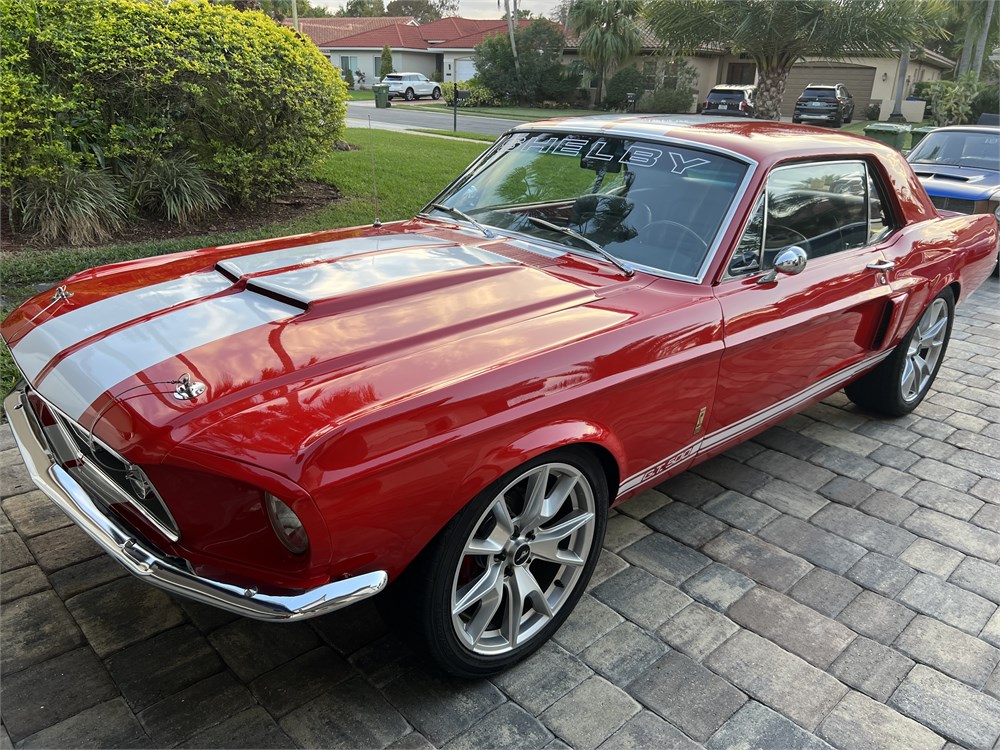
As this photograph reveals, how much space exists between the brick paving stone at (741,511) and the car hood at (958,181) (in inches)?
246

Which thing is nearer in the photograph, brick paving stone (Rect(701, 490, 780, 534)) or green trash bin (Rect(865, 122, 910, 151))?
brick paving stone (Rect(701, 490, 780, 534))

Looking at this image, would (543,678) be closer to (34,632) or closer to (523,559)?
(523,559)

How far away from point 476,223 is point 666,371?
134cm

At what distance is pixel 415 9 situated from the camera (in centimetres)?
8044

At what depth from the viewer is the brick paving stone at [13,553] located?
281 centimetres

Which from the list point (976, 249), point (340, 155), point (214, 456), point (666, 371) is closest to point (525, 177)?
point (666, 371)

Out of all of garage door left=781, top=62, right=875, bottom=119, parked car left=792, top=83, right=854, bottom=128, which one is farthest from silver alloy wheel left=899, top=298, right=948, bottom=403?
garage door left=781, top=62, right=875, bottom=119

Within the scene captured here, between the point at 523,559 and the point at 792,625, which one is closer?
the point at 523,559

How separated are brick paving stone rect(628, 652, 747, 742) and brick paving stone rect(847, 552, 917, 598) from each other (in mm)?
926

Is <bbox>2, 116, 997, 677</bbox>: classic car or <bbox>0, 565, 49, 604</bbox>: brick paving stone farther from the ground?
<bbox>2, 116, 997, 677</bbox>: classic car

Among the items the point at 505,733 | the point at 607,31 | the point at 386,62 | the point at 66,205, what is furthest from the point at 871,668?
the point at 386,62

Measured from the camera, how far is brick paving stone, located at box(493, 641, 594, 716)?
2328 mm

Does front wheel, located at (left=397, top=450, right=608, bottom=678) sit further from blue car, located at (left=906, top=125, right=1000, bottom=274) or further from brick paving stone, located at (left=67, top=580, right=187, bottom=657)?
blue car, located at (left=906, top=125, right=1000, bottom=274)

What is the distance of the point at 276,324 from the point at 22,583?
1.45m
